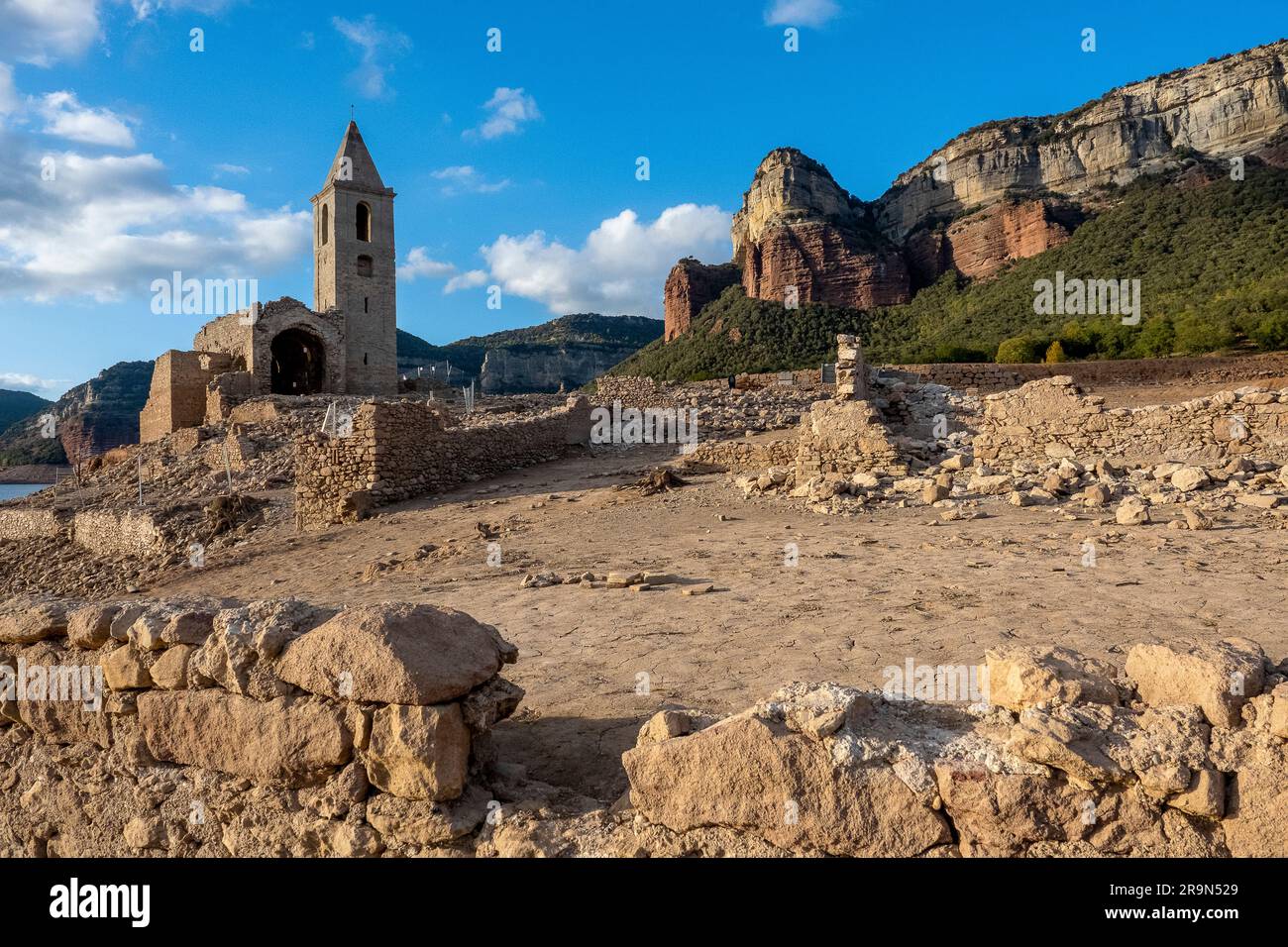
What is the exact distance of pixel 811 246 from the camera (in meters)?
72.5

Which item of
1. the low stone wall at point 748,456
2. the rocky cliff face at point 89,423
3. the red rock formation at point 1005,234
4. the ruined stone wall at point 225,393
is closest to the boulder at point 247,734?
the low stone wall at point 748,456

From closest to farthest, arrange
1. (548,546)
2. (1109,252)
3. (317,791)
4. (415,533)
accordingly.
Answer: (317,791), (548,546), (415,533), (1109,252)

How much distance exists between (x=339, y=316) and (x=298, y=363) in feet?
15.5

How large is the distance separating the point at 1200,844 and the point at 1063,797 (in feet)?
1.33

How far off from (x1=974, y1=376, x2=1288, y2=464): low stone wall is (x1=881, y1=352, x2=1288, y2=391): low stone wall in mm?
11688

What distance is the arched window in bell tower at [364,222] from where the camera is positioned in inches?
1363

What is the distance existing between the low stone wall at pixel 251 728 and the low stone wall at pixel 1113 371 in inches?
907

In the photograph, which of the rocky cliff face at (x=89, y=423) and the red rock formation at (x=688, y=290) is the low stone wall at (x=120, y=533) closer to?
the rocky cliff face at (x=89, y=423)

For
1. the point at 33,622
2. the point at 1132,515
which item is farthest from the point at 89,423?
the point at 1132,515

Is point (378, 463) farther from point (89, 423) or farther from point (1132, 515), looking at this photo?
point (89, 423)

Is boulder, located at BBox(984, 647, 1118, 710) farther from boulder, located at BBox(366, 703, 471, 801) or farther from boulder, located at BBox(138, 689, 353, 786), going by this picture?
boulder, located at BBox(138, 689, 353, 786)

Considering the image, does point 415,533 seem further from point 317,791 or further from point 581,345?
point 581,345
